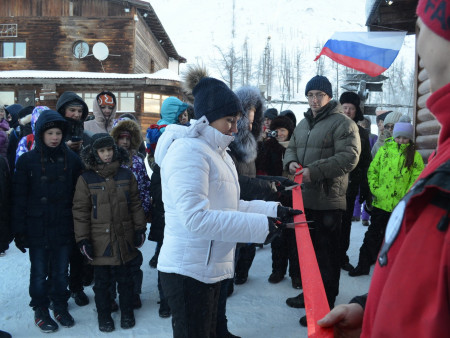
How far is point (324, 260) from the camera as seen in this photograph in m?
3.57

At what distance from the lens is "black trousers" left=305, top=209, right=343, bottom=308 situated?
358 cm

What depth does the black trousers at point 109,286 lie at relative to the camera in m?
3.54

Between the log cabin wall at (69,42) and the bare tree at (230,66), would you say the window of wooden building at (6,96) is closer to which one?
the log cabin wall at (69,42)

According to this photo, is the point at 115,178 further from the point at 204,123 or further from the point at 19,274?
the point at 19,274

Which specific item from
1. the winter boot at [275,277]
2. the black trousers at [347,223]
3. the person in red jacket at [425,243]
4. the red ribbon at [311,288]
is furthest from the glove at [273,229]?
the black trousers at [347,223]

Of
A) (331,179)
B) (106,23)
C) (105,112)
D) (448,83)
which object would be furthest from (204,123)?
(106,23)

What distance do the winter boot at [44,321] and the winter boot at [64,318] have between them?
0.25ft

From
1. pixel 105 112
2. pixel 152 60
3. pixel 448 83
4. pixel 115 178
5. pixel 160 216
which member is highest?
pixel 152 60

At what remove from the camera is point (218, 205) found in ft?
6.89

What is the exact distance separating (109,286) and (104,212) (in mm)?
704

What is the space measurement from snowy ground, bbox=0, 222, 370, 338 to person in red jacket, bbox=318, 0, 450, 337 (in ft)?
9.35

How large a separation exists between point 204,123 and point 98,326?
250 centimetres

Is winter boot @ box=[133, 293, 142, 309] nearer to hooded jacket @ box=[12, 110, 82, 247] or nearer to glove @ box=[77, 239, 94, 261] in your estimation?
glove @ box=[77, 239, 94, 261]

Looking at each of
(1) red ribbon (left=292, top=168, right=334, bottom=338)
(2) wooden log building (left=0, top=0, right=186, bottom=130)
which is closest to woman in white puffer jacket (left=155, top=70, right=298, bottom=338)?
(1) red ribbon (left=292, top=168, right=334, bottom=338)
